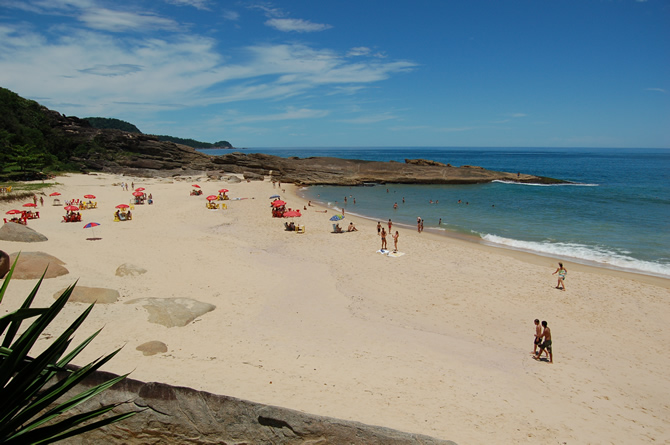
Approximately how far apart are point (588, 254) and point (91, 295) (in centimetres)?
2175

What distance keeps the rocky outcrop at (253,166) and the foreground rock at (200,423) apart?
167ft

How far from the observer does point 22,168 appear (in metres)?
38.0

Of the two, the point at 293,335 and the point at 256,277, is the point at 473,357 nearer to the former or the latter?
the point at 293,335

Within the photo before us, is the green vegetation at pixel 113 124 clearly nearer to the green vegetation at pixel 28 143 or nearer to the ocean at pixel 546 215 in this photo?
the green vegetation at pixel 28 143

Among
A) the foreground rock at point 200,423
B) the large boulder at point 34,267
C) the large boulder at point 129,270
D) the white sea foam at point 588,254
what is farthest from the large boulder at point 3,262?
the white sea foam at point 588,254

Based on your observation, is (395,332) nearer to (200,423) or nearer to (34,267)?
(200,423)

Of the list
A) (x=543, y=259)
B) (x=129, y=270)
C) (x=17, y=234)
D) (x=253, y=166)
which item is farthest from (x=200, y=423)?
(x=253, y=166)

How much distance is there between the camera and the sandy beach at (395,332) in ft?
22.8

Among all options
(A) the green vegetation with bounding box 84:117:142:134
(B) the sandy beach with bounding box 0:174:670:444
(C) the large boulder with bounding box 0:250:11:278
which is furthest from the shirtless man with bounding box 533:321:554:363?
(A) the green vegetation with bounding box 84:117:142:134

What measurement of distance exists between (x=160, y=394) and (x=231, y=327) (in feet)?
19.0

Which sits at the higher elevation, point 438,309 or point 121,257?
point 121,257

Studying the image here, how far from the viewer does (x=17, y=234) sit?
50.2 ft

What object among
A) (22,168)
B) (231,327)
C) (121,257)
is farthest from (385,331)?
(22,168)

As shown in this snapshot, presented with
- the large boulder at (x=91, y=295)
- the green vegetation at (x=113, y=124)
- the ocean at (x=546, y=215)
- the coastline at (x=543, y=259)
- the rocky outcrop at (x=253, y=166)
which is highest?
the green vegetation at (x=113, y=124)
